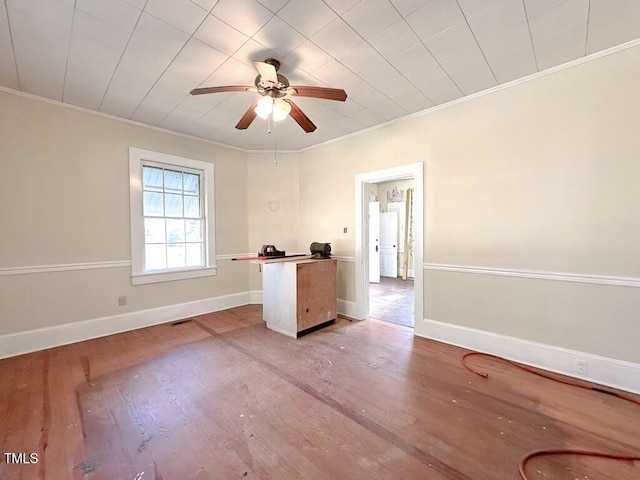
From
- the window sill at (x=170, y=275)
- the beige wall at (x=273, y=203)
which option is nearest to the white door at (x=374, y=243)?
the beige wall at (x=273, y=203)

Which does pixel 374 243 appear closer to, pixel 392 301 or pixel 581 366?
pixel 392 301

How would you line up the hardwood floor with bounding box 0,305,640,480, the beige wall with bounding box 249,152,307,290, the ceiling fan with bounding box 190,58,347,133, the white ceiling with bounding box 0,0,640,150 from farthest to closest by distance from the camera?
the beige wall with bounding box 249,152,307,290, the ceiling fan with bounding box 190,58,347,133, the white ceiling with bounding box 0,0,640,150, the hardwood floor with bounding box 0,305,640,480

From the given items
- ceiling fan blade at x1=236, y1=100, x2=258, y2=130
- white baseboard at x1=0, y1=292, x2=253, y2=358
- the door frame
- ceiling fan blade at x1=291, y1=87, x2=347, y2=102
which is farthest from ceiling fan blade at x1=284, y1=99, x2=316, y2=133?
white baseboard at x1=0, y1=292, x2=253, y2=358

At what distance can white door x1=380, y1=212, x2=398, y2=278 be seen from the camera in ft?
24.8

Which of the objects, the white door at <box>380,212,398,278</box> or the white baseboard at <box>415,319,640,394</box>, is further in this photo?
the white door at <box>380,212,398,278</box>

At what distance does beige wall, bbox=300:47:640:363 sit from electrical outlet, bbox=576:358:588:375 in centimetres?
11

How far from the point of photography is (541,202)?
2570 mm

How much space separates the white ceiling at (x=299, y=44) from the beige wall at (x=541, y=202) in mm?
301

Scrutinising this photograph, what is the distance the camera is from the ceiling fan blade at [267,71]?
78.8 inches

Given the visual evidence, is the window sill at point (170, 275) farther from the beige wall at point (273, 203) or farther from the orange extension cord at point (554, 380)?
the orange extension cord at point (554, 380)

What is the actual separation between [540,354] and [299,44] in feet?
11.3

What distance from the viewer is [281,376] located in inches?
97.0

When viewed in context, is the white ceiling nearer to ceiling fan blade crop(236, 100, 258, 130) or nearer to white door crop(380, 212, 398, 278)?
ceiling fan blade crop(236, 100, 258, 130)

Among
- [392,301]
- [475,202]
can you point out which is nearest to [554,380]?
[475,202]
